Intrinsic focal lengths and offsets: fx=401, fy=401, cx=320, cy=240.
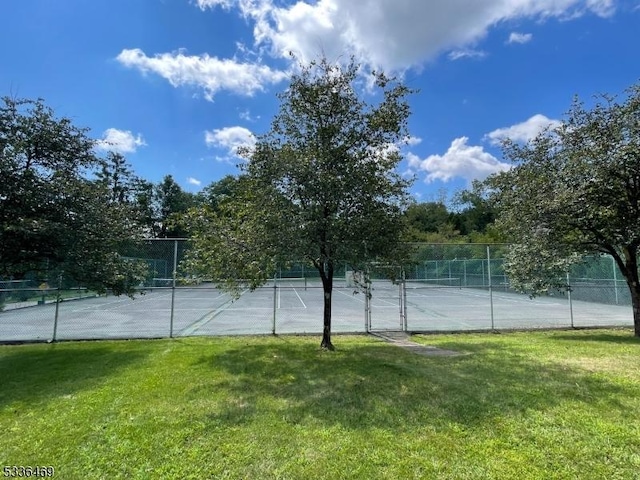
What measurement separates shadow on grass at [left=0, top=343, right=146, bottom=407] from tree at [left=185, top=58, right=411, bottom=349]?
246 centimetres

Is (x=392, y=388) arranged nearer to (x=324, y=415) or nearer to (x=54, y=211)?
(x=324, y=415)

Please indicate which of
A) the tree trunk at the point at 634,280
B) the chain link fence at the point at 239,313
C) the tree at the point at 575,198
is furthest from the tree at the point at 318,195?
the tree trunk at the point at 634,280

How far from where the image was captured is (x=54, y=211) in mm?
7707

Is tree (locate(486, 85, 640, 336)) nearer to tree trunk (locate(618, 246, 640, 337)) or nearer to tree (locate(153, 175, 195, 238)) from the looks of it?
tree trunk (locate(618, 246, 640, 337))

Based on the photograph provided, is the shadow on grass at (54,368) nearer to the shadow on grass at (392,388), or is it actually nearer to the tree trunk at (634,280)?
the shadow on grass at (392,388)

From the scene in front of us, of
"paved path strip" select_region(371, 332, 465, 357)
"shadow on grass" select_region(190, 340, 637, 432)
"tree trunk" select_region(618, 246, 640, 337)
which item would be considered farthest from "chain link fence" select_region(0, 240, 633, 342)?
"shadow on grass" select_region(190, 340, 637, 432)

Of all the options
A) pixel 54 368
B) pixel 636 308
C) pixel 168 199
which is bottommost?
pixel 54 368

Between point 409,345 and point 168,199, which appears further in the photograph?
point 168,199

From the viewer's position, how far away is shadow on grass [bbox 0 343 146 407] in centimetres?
543

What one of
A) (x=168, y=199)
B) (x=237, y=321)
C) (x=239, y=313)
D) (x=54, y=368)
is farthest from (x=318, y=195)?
(x=168, y=199)

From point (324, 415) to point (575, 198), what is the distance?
7636 millimetres

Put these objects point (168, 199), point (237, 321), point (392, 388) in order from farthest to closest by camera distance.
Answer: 1. point (168, 199)
2. point (237, 321)
3. point (392, 388)

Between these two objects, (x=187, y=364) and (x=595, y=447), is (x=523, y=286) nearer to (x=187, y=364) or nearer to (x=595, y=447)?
(x=595, y=447)

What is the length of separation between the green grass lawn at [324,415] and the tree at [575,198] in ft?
8.99
